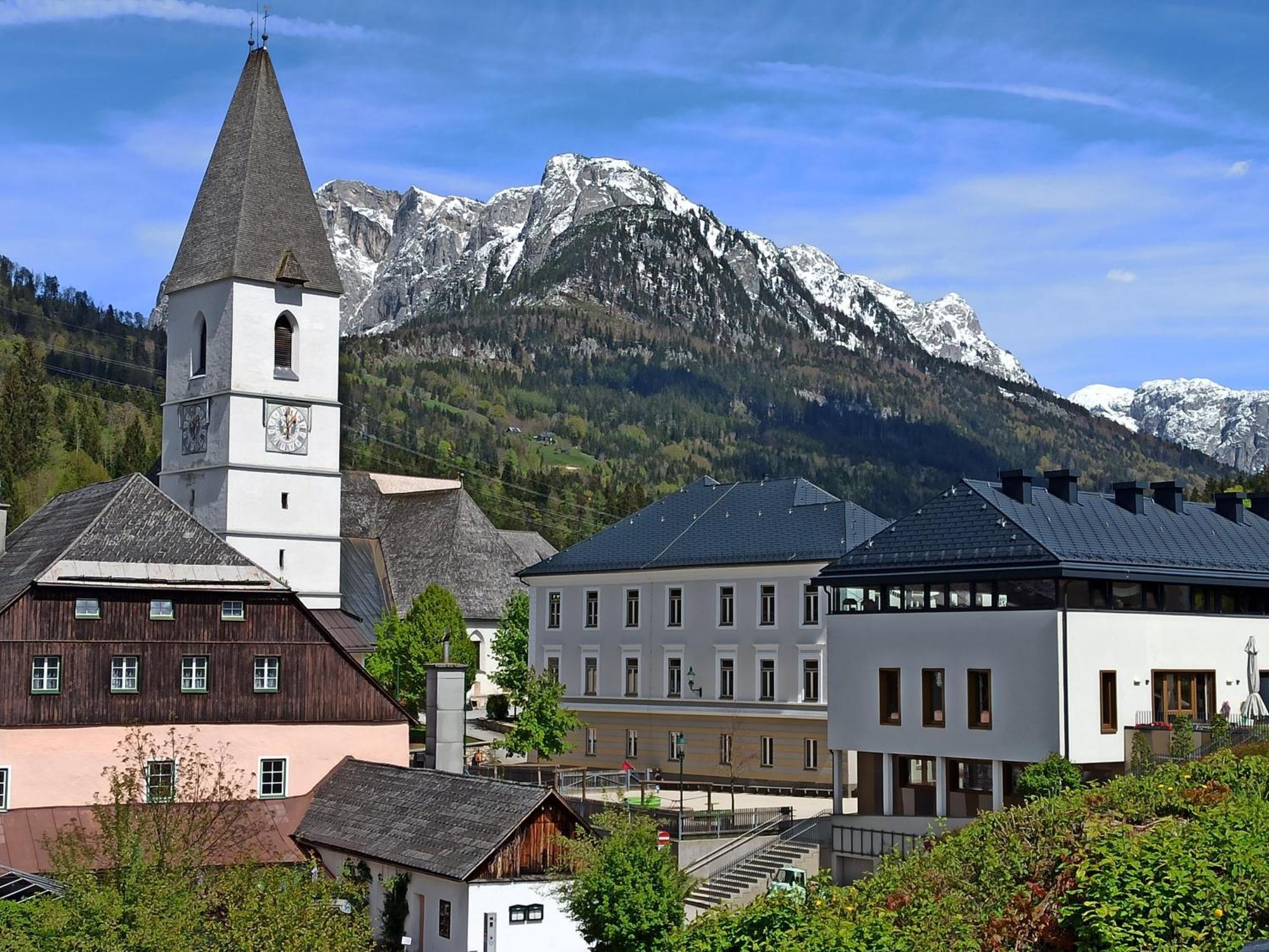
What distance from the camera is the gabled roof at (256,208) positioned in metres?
77.9

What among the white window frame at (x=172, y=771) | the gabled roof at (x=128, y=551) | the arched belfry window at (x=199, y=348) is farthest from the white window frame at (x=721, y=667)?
the arched belfry window at (x=199, y=348)

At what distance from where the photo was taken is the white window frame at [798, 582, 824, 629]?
6328 centimetres

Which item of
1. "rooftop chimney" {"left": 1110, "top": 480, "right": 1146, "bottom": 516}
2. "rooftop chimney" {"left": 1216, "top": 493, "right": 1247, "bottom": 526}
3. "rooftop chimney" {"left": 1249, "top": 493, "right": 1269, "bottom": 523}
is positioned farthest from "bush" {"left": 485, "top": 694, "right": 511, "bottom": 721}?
"rooftop chimney" {"left": 1110, "top": 480, "right": 1146, "bottom": 516}

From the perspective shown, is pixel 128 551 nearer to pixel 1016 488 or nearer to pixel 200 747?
pixel 200 747

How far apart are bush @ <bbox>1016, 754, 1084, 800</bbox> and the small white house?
1079 centimetres

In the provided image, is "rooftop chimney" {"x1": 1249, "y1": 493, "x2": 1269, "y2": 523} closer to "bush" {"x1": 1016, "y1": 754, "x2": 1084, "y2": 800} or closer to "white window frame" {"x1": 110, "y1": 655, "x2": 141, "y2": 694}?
"bush" {"x1": 1016, "y1": 754, "x2": 1084, "y2": 800}

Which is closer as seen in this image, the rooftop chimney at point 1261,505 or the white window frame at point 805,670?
the rooftop chimney at point 1261,505

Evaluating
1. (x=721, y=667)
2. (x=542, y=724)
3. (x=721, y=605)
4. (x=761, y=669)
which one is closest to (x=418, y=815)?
(x=542, y=724)

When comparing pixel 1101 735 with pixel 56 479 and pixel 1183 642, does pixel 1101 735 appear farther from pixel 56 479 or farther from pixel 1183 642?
pixel 56 479

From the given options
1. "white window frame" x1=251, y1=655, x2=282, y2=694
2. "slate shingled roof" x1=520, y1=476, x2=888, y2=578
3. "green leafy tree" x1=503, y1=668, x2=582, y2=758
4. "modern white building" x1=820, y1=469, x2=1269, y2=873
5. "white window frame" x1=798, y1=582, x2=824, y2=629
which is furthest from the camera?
"green leafy tree" x1=503, y1=668, x2=582, y2=758

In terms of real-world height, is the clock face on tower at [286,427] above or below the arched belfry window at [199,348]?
below

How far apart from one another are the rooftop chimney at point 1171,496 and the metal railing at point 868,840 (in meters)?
13.4

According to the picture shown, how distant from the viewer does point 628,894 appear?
3253 cm

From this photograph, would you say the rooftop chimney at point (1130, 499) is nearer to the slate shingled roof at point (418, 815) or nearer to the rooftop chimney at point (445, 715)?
the rooftop chimney at point (445, 715)
